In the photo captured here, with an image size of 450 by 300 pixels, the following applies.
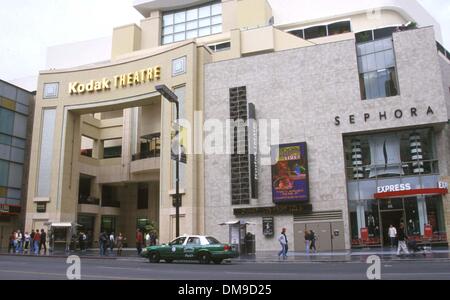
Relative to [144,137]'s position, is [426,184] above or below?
below

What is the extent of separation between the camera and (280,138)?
3512 centimetres

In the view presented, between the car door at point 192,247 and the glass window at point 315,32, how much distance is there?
3334 centimetres

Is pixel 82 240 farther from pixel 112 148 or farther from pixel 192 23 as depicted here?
pixel 192 23

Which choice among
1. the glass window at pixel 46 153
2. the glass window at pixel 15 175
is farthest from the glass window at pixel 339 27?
the glass window at pixel 15 175

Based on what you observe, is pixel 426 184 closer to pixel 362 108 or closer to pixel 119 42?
pixel 362 108

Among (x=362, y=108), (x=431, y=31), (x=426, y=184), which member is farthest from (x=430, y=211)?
(x=431, y=31)

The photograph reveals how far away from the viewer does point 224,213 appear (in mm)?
35531

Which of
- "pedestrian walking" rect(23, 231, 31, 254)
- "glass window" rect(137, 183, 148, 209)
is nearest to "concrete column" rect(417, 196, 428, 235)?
"glass window" rect(137, 183, 148, 209)

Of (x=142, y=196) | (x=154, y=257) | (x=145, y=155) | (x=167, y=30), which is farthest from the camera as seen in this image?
(x=167, y=30)

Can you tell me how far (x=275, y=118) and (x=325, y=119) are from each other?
3.96 meters

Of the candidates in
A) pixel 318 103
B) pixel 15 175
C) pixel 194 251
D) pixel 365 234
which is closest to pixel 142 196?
pixel 15 175

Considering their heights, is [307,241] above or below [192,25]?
below

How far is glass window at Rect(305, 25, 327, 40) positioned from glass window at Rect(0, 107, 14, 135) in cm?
3222

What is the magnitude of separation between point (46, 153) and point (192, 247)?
26.6 m
